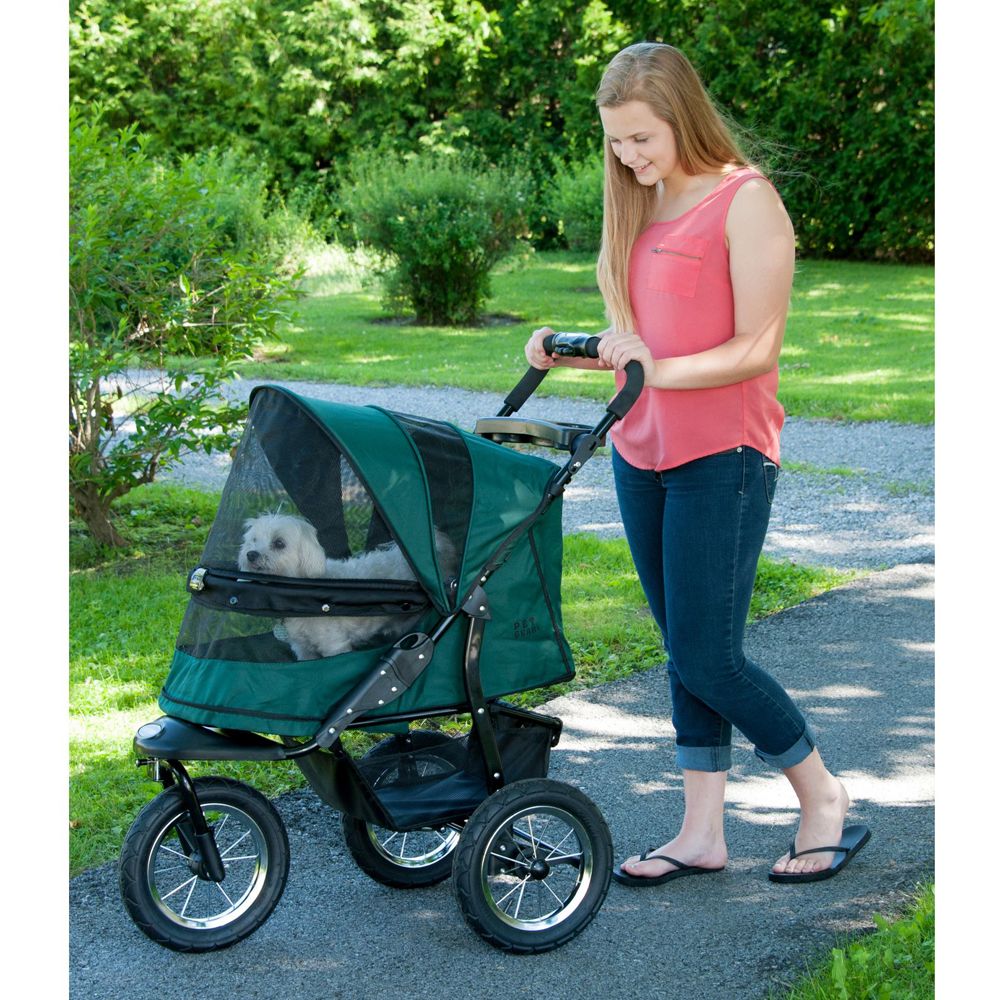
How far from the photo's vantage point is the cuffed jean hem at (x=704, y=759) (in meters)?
3.36

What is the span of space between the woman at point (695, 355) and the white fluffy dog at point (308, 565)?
26.9 inches

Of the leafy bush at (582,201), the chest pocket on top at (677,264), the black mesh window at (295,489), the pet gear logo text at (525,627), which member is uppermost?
the leafy bush at (582,201)

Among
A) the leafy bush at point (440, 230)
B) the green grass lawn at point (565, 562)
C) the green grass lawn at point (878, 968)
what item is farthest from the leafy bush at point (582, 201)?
the green grass lawn at point (878, 968)

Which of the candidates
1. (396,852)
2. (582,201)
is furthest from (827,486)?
(582,201)

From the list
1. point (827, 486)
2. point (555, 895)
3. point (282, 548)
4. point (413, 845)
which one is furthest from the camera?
point (827, 486)

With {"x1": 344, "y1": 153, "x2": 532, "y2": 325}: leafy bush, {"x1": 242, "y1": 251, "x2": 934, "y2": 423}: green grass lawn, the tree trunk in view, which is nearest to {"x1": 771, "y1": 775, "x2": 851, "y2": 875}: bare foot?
the tree trunk

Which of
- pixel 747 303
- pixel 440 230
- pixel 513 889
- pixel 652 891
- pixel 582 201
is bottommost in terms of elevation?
pixel 652 891

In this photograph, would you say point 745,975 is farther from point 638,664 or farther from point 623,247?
point 638,664

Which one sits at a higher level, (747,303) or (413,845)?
(747,303)

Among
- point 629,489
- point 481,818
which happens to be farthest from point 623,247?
point 481,818

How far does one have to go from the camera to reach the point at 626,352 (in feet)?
9.61

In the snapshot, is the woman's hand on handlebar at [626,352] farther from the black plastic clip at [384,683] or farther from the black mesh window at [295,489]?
the black plastic clip at [384,683]

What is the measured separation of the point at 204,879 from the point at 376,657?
63 centimetres

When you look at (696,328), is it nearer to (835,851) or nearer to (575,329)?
(835,851)
